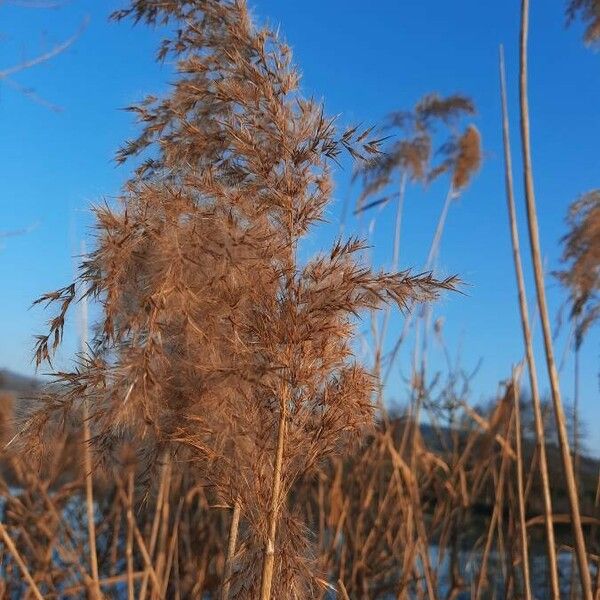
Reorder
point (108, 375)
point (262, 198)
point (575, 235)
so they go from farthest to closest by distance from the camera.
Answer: point (575, 235) < point (262, 198) < point (108, 375)

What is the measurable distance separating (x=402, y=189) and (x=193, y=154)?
326 cm

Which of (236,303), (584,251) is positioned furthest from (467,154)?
(236,303)

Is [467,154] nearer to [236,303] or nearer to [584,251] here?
[584,251]

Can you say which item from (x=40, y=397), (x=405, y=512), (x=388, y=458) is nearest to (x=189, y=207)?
(x=40, y=397)

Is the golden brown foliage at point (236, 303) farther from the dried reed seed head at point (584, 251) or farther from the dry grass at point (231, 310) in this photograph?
the dried reed seed head at point (584, 251)

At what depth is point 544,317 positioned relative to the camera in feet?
5.50

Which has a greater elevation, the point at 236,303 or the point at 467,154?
the point at 467,154

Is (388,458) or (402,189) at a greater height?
(402,189)

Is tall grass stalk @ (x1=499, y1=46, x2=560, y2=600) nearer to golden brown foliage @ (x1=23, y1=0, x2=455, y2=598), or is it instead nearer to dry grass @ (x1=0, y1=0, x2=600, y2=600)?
dry grass @ (x1=0, y1=0, x2=600, y2=600)

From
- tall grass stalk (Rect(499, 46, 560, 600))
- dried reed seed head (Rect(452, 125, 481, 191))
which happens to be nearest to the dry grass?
tall grass stalk (Rect(499, 46, 560, 600))

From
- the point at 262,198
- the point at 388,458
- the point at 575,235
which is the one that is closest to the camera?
the point at 262,198

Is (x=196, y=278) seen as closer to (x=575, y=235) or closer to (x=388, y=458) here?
(x=575, y=235)

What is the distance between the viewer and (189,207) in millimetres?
1279

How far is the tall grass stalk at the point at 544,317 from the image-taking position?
161 cm
